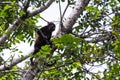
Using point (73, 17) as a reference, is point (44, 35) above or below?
below

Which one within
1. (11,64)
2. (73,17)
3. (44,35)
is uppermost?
(73,17)

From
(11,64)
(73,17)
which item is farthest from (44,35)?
(11,64)

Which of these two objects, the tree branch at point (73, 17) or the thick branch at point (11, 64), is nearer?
the thick branch at point (11, 64)

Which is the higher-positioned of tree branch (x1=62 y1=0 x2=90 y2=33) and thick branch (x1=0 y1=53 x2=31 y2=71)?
tree branch (x1=62 y1=0 x2=90 y2=33)

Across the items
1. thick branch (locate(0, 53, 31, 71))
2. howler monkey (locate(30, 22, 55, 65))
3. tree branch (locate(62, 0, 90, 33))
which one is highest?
tree branch (locate(62, 0, 90, 33))

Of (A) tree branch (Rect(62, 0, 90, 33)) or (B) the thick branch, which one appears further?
(A) tree branch (Rect(62, 0, 90, 33))

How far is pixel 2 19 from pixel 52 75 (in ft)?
4.66

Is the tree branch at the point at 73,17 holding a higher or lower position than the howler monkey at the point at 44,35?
higher

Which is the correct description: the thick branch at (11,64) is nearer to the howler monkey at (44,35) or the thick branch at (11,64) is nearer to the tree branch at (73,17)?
the tree branch at (73,17)

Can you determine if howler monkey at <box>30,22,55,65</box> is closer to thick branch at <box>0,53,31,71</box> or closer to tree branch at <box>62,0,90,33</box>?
tree branch at <box>62,0,90,33</box>

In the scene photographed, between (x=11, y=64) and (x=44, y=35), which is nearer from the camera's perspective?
(x=11, y=64)

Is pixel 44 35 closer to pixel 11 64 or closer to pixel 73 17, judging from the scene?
pixel 73 17

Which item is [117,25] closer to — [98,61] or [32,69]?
[98,61]

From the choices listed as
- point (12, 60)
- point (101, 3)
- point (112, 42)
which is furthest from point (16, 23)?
point (101, 3)
